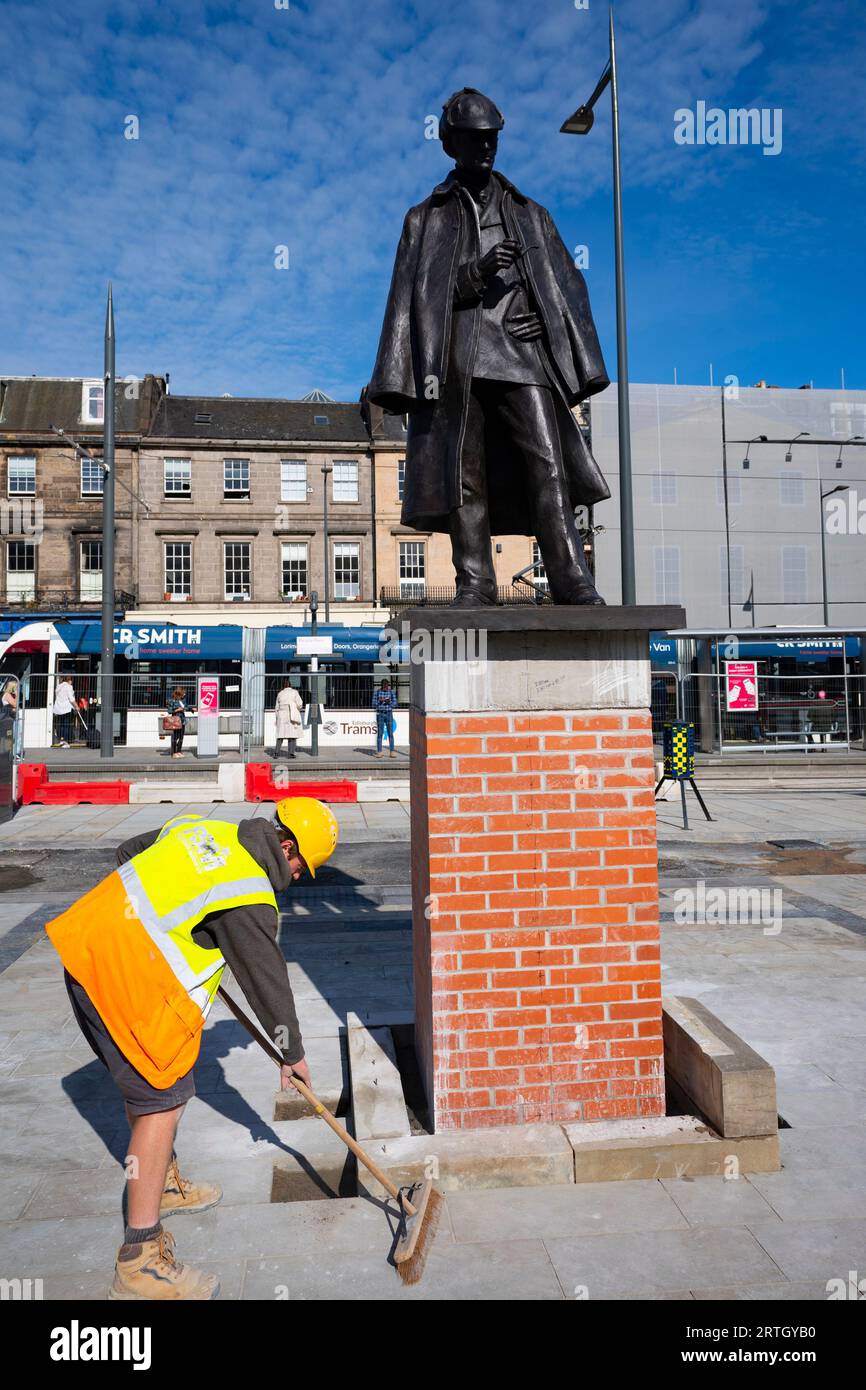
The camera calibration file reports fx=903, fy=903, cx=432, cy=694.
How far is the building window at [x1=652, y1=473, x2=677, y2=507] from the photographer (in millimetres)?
39594

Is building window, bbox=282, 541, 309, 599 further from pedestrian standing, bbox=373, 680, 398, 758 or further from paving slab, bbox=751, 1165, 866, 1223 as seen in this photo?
paving slab, bbox=751, 1165, 866, 1223

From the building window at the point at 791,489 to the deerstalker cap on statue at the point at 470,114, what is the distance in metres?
39.9

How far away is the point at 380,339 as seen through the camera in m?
4.09

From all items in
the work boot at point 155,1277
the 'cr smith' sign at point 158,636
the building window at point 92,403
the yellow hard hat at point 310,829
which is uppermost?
the building window at point 92,403

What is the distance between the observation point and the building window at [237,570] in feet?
125

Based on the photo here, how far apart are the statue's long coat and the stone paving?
2790 mm

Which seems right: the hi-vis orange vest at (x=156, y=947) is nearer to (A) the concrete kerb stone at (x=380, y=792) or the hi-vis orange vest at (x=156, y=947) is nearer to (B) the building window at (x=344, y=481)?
(A) the concrete kerb stone at (x=380, y=792)

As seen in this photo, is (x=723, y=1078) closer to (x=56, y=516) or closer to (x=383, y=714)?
(x=383, y=714)

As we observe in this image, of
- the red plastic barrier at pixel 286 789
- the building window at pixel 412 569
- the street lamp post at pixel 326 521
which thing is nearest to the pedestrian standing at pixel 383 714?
the red plastic barrier at pixel 286 789

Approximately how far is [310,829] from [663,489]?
3896 centimetres

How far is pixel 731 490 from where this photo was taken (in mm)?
40000

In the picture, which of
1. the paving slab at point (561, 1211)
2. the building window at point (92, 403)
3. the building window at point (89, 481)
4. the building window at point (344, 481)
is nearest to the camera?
the paving slab at point (561, 1211)

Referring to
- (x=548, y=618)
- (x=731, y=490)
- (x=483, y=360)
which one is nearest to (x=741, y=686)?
(x=483, y=360)

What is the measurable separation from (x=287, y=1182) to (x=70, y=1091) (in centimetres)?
137
